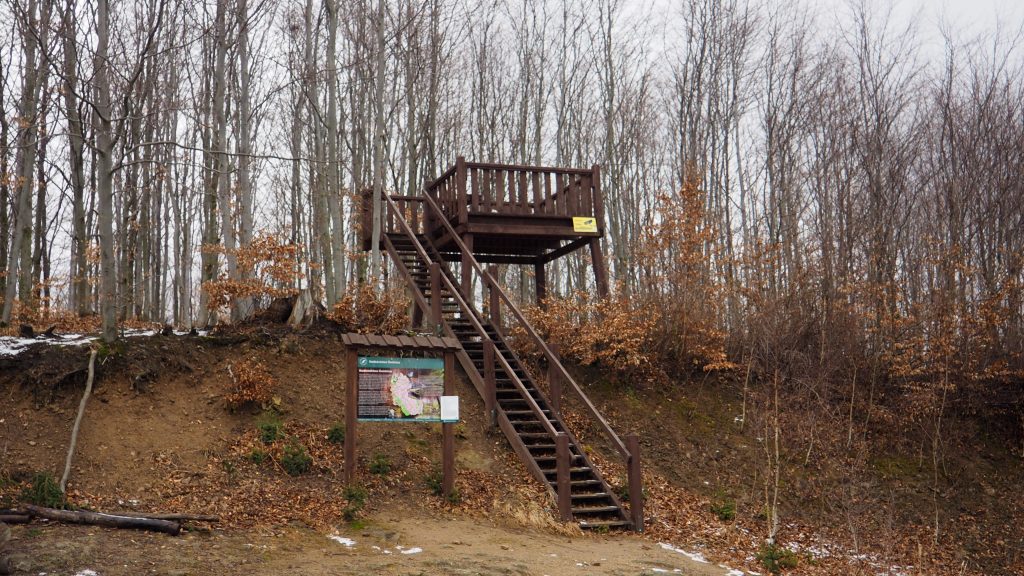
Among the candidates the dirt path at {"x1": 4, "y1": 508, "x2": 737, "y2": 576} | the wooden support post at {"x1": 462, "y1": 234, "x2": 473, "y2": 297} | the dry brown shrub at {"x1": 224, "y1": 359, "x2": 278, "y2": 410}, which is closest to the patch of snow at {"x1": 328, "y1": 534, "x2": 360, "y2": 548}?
the dirt path at {"x1": 4, "y1": 508, "x2": 737, "y2": 576}

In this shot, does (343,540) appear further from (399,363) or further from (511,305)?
(511,305)

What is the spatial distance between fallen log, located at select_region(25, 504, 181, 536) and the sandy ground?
4.7 inches

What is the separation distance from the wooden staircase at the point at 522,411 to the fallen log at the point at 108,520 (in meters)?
4.99

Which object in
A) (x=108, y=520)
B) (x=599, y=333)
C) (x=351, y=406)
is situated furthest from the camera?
(x=599, y=333)

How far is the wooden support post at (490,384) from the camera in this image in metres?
13.0

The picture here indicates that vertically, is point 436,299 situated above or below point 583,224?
below

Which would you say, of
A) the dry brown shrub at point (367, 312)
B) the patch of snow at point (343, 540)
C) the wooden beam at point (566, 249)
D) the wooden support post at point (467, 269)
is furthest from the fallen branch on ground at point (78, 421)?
the wooden beam at point (566, 249)

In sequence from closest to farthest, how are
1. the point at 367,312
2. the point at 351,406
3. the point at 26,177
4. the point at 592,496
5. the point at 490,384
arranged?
the point at 351,406, the point at 592,496, the point at 490,384, the point at 367,312, the point at 26,177

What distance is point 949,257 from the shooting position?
18734mm

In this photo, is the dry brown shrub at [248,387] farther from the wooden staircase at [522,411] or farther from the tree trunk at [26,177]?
the tree trunk at [26,177]

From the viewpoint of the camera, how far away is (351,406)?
10797 mm

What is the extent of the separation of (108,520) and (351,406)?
3176 mm

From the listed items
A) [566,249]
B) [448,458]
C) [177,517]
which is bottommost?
[177,517]

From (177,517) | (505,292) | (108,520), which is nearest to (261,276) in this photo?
(505,292)
